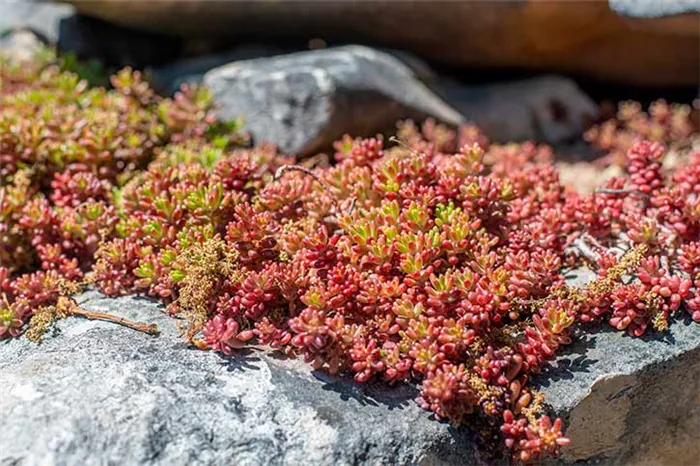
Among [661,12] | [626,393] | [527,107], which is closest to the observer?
[626,393]

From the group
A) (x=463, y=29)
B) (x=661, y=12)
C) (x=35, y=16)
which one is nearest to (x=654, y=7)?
(x=661, y=12)

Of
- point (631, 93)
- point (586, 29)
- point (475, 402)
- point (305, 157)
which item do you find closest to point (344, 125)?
point (305, 157)

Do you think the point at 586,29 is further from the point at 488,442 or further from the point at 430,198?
the point at 488,442

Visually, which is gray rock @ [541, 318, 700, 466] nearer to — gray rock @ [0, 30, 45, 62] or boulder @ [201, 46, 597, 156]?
boulder @ [201, 46, 597, 156]

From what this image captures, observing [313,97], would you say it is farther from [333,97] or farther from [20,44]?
[20,44]

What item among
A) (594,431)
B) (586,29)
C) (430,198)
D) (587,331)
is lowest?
(594,431)

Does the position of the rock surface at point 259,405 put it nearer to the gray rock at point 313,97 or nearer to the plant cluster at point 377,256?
the plant cluster at point 377,256

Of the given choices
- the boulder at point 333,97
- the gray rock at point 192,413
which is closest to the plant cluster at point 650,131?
the boulder at point 333,97
